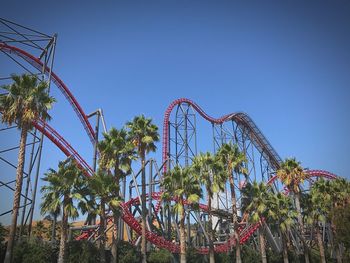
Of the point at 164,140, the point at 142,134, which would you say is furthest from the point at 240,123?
the point at 142,134

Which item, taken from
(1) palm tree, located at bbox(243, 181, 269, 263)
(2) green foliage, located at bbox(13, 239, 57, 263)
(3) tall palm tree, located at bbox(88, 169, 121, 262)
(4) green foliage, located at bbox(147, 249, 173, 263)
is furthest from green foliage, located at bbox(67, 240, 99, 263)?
(1) palm tree, located at bbox(243, 181, 269, 263)

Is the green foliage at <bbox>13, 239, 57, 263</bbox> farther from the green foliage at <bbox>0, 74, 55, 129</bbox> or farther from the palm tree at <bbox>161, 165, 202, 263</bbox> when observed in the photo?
the palm tree at <bbox>161, 165, 202, 263</bbox>

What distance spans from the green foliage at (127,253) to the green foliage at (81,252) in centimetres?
196

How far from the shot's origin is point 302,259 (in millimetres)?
37438

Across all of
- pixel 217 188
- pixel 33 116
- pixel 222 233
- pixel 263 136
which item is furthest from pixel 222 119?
pixel 33 116

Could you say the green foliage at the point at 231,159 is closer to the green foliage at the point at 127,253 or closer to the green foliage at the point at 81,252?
the green foliage at the point at 127,253

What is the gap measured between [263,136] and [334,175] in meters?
12.7

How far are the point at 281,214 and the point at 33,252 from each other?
2240 cm

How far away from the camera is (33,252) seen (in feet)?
67.7

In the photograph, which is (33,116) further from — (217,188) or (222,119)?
(222,119)

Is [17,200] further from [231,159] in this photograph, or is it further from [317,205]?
[317,205]

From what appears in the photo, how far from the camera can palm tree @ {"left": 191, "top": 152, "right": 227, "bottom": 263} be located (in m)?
26.7

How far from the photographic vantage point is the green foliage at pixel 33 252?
20250 millimetres

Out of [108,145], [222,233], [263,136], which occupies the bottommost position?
[222,233]
